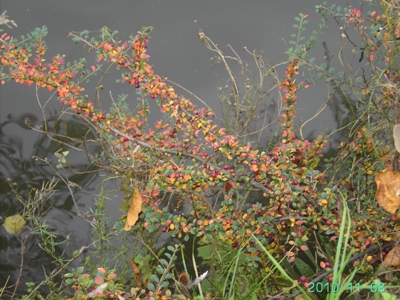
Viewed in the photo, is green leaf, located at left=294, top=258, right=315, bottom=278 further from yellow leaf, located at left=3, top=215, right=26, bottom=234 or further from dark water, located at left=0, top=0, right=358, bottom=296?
yellow leaf, located at left=3, top=215, right=26, bottom=234

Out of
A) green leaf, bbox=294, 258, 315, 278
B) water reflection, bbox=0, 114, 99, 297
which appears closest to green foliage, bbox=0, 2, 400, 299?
green leaf, bbox=294, 258, 315, 278

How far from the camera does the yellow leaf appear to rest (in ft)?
8.48

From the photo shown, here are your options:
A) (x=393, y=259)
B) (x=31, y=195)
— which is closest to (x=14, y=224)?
(x=31, y=195)

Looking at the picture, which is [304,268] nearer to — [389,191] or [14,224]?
[389,191]

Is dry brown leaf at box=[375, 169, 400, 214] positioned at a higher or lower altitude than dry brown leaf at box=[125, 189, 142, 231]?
higher

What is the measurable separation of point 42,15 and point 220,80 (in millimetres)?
1016

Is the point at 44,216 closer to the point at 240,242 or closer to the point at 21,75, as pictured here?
the point at 21,75

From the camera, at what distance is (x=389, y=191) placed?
1828mm

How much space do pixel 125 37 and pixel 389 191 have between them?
1.78 meters

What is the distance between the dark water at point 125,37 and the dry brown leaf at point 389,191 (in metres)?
1.14

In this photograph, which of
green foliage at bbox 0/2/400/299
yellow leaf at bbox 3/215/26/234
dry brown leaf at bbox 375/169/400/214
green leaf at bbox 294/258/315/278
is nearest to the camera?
dry brown leaf at bbox 375/169/400/214

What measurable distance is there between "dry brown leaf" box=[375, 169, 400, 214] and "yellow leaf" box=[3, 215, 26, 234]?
151 centimetres

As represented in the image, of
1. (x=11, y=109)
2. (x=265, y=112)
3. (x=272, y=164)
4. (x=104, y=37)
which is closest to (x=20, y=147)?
(x=11, y=109)

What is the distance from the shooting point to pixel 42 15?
3203 millimetres
